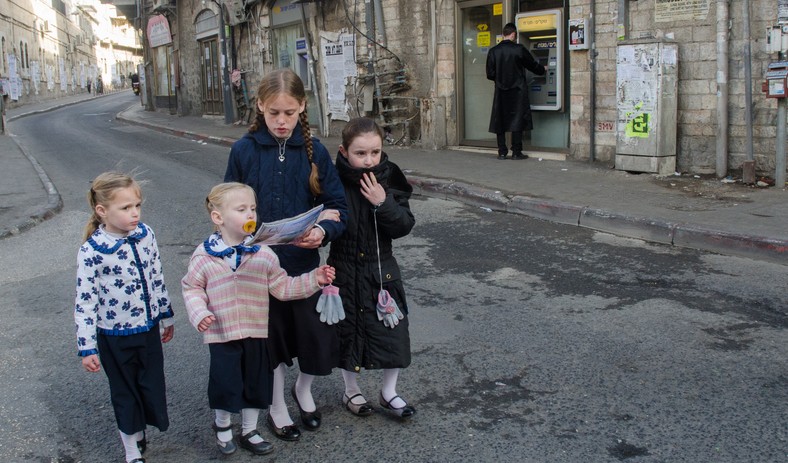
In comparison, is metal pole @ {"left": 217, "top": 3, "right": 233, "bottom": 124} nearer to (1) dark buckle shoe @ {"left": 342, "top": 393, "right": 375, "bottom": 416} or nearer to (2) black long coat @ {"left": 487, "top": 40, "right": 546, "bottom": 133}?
(2) black long coat @ {"left": 487, "top": 40, "right": 546, "bottom": 133}

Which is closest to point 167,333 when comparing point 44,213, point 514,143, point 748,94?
point 44,213

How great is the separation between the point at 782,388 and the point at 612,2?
25.8 ft

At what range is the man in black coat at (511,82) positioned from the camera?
1166 cm

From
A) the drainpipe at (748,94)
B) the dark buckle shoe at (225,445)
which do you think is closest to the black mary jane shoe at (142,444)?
the dark buckle shoe at (225,445)

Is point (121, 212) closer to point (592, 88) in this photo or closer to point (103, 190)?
point (103, 190)

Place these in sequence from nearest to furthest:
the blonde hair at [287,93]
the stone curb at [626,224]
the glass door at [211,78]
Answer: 1. the blonde hair at [287,93]
2. the stone curb at [626,224]
3. the glass door at [211,78]

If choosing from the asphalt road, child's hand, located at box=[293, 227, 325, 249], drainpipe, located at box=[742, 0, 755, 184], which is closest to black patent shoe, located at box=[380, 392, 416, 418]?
the asphalt road

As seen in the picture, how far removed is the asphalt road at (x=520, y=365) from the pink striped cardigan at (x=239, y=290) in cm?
60

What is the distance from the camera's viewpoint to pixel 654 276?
237 inches

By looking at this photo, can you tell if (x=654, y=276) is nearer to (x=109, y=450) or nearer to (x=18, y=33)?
(x=109, y=450)

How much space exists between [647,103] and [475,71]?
4585 millimetres

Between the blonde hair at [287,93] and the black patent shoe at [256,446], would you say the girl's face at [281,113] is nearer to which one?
the blonde hair at [287,93]

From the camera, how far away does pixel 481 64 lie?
13750 mm

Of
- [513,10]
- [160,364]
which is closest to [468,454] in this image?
[160,364]
